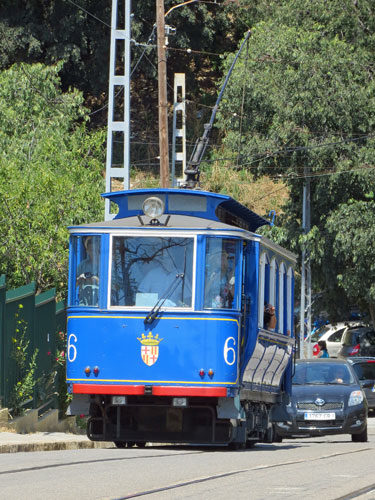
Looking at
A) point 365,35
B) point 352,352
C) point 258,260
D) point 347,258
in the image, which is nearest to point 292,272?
point 258,260

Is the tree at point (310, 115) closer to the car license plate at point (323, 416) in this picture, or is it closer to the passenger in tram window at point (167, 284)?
the car license plate at point (323, 416)

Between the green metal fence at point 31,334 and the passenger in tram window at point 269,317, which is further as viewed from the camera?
the green metal fence at point 31,334

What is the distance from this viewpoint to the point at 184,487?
1066 centimetres

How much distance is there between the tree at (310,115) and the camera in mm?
37781

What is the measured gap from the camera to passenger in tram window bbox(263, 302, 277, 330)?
57.2ft

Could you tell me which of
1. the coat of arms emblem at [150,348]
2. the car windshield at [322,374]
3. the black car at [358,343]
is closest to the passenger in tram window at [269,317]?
the coat of arms emblem at [150,348]

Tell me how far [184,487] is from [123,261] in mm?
5821

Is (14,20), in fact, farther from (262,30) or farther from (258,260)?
(258,260)

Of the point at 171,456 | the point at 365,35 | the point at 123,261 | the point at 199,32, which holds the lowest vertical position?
the point at 171,456

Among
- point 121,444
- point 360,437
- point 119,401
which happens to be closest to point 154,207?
point 119,401

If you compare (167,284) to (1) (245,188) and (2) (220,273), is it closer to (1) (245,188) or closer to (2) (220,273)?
(2) (220,273)

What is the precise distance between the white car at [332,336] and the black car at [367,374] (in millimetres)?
18673

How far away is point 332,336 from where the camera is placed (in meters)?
54.6

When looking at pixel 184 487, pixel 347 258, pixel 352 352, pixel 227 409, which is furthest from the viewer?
pixel 352 352
